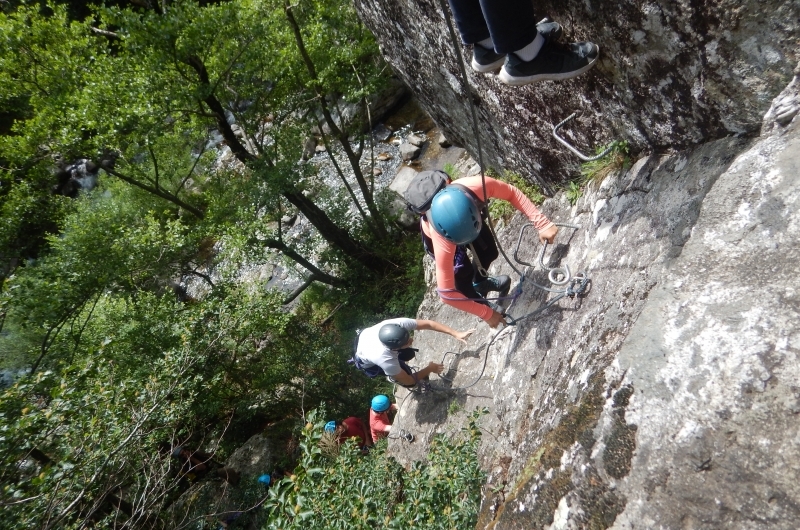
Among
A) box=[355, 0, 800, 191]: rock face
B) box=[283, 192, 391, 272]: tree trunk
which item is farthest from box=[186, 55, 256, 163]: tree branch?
box=[355, 0, 800, 191]: rock face

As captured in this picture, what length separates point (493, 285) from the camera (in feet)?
16.1

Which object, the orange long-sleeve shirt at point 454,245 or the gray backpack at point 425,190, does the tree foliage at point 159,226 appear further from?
the gray backpack at point 425,190

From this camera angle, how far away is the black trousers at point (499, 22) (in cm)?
264

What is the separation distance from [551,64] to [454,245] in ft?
5.11

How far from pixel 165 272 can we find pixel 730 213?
9238 millimetres

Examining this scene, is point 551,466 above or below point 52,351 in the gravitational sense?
below

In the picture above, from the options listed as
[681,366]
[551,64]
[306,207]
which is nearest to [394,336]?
[551,64]

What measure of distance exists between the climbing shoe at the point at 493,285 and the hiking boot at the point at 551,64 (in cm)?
228

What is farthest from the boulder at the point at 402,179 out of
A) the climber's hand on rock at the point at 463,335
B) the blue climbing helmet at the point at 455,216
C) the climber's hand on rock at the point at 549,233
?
the blue climbing helmet at the point at 455,216

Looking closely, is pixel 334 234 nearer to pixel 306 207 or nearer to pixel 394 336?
pixel 306 207

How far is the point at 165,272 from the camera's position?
9.27 metres

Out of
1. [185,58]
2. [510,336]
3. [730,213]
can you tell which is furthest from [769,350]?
[185,58]

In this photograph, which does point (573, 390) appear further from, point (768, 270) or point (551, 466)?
point (768, 270)

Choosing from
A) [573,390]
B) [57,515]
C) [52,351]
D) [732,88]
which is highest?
[52,351]
